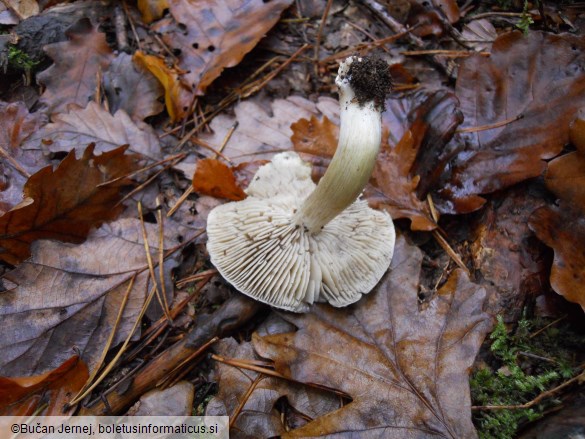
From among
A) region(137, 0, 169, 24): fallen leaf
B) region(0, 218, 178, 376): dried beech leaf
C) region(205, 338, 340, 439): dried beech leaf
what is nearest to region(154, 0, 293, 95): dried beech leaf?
region(137, 0, 169, 24): fallen leaf

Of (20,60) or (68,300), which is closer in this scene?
(68,300)

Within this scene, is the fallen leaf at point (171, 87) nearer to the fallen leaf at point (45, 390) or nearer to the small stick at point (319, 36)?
the small stick at point (319, 36)

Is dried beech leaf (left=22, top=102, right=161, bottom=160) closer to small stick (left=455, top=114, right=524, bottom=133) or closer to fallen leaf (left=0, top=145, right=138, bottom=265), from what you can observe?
fallen leaf (left=0, top=145, right=138, bottom=265)

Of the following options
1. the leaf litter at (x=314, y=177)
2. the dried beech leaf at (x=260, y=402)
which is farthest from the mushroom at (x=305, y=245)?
the dried beech leaf at (x=260, y=402)

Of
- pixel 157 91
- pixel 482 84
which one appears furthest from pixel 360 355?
pixel 157 91

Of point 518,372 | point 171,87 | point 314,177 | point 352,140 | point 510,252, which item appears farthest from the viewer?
point 171,87

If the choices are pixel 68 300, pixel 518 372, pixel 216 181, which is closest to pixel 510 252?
pixel 518 372

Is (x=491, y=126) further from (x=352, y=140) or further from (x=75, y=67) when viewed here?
(x=75, y=67)
